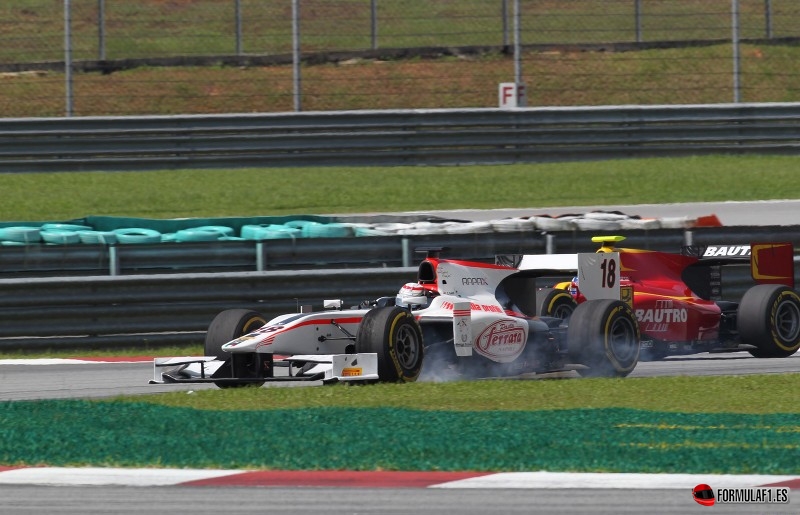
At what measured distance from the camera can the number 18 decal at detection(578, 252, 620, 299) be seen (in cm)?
1025

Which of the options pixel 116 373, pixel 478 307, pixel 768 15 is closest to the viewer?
pixel 478 307

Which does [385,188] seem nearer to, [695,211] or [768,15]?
[695,211]

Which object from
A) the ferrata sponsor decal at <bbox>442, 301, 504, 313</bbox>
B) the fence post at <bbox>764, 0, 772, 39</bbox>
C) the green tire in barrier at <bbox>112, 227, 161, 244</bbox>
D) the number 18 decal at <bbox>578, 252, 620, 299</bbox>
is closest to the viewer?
the ferrata sponsor decal at <bbox>442, 301, 504, 313</bbox>

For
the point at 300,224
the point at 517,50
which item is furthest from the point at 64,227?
the point at 517,50

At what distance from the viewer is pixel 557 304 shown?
11156 mm

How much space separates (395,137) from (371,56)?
4.11 metres

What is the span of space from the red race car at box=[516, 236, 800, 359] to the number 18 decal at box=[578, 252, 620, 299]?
87 millimetres

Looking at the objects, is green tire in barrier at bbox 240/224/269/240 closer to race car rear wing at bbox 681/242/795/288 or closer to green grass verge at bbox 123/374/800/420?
race car rear wing at bbox 681/242/795/288

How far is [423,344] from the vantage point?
31.7 feet

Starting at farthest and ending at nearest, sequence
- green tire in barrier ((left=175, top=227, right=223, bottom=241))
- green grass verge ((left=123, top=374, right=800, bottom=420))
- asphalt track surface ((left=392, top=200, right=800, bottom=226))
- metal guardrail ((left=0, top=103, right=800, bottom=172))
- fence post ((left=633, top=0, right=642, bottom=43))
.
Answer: fence post ((left=633, top=0, right=642, bottom=43)), metal guardrail ((left=0, top=103, right=800, bottom=172)), asphalt track surface ((left=392, top=200, right=800, bottom=226)), green tire in barrier ((left=175, top=227, right=223, bottom=241)), green grass verge ((left=123, top=374, right=800, bottom=420))

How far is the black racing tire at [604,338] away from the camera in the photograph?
982cm

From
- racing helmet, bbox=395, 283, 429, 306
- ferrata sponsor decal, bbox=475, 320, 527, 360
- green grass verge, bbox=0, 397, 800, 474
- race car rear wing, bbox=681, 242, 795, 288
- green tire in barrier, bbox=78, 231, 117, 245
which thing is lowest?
green grass verge, bbox=0, 397, 800, 474

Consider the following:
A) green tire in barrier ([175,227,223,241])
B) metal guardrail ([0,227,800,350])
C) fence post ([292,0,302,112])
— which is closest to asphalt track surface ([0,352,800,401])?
metal guardrail ([0,227,800,350])

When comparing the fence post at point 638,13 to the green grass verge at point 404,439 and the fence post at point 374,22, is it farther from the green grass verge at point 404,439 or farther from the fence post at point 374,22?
the green grass verge at point 404,439
